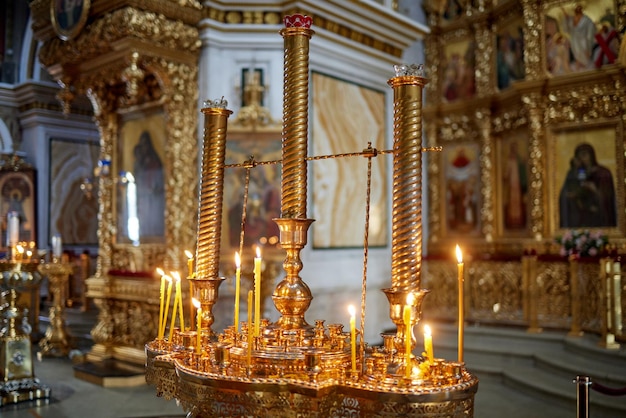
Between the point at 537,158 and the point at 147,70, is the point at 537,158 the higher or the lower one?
the lower one

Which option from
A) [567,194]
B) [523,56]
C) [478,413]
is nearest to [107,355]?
[478,413]

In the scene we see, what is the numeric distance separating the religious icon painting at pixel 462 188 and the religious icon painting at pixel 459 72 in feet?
2.72

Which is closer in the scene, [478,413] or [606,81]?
[478,413]

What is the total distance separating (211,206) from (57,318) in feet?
20.9

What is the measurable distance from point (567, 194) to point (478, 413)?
4362 mm

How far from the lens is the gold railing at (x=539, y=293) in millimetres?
6949

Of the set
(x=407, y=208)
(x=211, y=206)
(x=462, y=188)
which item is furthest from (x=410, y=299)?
(x=462, y=188)

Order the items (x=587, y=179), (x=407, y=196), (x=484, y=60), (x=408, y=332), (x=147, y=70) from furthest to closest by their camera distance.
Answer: (x=484, y=60), (x=587, y=179), (x=147, y=70), (x=407, y=196), (x=408, y=332)

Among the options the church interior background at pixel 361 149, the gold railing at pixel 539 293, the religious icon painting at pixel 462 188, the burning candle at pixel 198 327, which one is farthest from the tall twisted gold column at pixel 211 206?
the religious icon painting at pixel 462 188

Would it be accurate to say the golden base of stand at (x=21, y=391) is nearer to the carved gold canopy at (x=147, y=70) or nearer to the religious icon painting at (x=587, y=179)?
the carved gold canopy at (x=147, y=70)

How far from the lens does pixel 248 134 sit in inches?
270

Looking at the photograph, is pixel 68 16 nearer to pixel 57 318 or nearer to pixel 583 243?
pixel 57 318

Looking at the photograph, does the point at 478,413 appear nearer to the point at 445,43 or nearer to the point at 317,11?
the point at 317,11

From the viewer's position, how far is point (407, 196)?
7.91ft
